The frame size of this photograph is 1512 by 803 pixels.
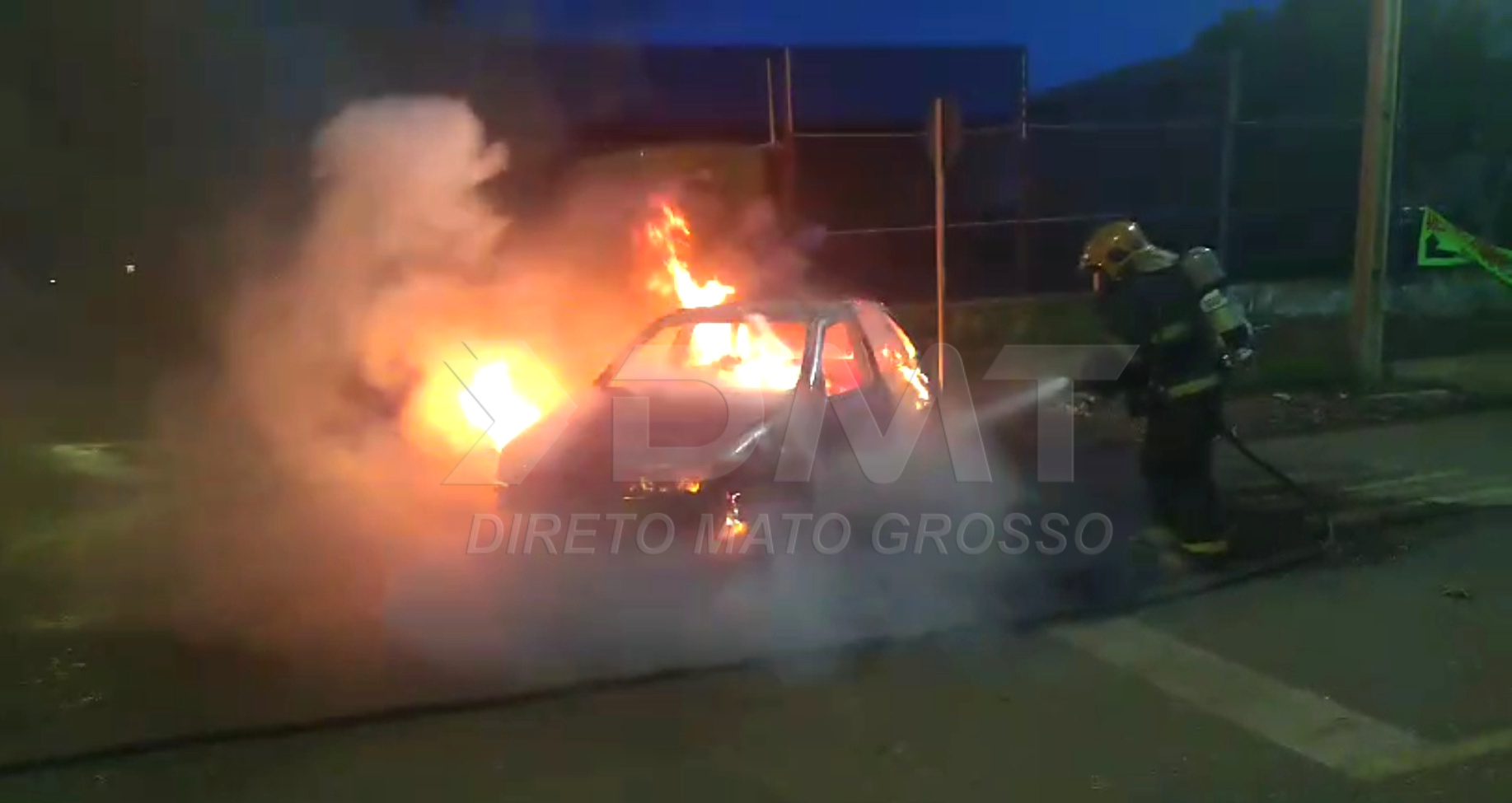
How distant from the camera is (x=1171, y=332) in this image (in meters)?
6.51

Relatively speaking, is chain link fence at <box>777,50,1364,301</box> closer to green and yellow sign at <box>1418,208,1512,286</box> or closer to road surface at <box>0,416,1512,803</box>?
green and yellow sign at <box>1418,208,1512,286</box>

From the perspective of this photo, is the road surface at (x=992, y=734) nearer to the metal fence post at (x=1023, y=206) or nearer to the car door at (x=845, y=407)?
the car door at (x=845, y=407)

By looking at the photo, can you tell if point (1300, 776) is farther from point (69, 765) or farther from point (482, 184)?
point (482, 184)

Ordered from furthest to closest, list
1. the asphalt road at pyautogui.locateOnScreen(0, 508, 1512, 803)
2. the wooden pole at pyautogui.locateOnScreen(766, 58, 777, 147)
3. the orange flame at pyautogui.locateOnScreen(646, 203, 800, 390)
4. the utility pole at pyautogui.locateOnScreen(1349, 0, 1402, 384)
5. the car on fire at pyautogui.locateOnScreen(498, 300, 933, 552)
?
1. the wooden pole at pyautogui.locateOnScreen(766, 58, 777, 147)
2. the utility pole at pyautogui.locateOnScreen(1349, 0, 1402, 384)
3. the orange flame at pyautogui.locateOnScreen(646, 203, 800, 390)
4. the car on fire at pyautogui.locateOnScreen(498, 300, 933, 552)
5. the asphalt road at pyautogui.locateOnScreen(0, 508, 1512, 803)

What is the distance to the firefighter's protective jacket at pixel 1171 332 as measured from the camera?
650 cm

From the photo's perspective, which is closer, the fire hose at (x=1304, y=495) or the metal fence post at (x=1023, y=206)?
the fire hose at (x=1304, y=495)

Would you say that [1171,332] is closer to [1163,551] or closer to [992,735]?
[1163,551]

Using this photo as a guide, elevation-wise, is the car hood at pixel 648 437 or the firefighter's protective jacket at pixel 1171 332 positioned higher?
the firefighter's protective jacket at pixel 1171 332

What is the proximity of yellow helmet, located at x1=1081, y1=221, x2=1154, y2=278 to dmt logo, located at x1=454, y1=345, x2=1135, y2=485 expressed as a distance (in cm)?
49

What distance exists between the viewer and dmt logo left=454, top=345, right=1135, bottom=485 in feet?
21.1

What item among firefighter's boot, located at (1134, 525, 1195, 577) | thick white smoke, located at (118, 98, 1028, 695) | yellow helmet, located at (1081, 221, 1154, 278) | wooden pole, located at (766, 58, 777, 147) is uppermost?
wooden pole, located at (766, 58, 777, 147)

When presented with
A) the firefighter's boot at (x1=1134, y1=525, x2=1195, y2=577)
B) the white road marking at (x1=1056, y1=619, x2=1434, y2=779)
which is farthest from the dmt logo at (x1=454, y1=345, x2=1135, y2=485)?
the white road marking at (x1=1056, y1=619, x2=1434, y2=779)

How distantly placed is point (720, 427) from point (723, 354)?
3.85 ft

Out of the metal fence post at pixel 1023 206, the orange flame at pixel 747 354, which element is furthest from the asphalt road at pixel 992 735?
the metal fence post at pixel 1023 206
